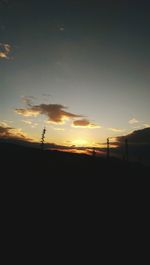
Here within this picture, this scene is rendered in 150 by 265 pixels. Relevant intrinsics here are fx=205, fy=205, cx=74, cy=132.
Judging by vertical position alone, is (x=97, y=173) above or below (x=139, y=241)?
above

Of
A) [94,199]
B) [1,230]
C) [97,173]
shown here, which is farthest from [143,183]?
[1,230]

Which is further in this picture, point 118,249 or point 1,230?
point 118,249

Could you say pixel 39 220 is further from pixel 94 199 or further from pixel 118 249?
pixel 94 199

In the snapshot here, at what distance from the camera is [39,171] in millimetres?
18938

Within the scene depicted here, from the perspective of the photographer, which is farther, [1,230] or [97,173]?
[97,173]

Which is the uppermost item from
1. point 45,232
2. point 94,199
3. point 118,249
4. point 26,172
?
point 26,172

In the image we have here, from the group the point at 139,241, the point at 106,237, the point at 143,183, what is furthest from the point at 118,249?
the point at 143,183

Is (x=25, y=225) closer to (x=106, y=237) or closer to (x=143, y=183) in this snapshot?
(x=106, y=237)

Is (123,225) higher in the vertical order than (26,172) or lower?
lower

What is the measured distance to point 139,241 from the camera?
11516 mm

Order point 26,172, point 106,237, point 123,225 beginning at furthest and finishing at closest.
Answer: point 26,172 < point 123,225 < point 106,237

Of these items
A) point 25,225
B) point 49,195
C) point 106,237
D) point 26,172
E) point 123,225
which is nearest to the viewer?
point 25,225

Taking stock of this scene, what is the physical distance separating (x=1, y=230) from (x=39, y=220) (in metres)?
2.08

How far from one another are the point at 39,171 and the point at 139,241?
34.2 feet
